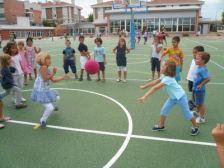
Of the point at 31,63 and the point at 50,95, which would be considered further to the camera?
the point at 31,63

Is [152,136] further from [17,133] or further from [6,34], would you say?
[6,34]

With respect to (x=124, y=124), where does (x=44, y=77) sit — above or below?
above

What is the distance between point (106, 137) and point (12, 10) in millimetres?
84798

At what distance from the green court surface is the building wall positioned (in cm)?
7958

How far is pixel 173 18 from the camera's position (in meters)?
52.8

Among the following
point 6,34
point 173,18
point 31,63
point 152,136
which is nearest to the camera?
point 152,136

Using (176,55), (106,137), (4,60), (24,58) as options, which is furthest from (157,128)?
(24,58)

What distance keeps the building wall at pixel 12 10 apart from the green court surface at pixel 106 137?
79580 millimetres

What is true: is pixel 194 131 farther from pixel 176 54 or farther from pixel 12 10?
pixel 12 10

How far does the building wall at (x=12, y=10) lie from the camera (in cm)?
7688

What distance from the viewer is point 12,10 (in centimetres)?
7869

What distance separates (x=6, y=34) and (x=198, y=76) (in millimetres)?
59088

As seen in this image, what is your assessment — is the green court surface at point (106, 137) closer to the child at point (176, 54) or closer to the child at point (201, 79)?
the child at point (201, 79)

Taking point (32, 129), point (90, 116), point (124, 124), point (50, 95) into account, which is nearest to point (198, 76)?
point (124, 124)
